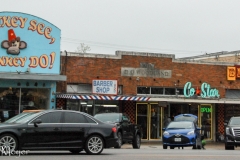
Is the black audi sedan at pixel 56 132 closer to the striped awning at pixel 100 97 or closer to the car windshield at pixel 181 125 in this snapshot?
the car windshield at pixel 181 125

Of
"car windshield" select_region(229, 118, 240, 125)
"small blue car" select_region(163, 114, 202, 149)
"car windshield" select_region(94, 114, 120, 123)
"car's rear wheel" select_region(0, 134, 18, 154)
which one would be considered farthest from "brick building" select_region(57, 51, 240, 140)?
"car's rear wheel" select_region(0, 134, 18, 154)

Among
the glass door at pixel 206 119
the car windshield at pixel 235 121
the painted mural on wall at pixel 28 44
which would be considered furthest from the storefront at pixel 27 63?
the glass door at pixel 206 119

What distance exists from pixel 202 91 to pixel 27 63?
43.2ft

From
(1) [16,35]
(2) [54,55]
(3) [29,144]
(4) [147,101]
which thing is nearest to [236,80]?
(4) [147,101]

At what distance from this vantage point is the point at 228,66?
40.7 meters

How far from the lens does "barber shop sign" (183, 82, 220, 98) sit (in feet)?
126

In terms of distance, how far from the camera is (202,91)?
3894 centimetres

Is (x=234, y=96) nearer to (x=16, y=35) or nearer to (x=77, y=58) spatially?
(x=77, y=58)

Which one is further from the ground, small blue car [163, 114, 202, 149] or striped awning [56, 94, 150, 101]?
striped awning [56, 94, 150, 101]

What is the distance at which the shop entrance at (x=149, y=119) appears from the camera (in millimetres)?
37562

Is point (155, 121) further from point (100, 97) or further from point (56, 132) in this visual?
point (56, 132)

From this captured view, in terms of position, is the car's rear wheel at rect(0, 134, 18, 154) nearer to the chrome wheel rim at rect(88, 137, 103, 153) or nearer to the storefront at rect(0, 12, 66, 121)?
the chrome wheel rim at rect(88, 137, 103, 153)

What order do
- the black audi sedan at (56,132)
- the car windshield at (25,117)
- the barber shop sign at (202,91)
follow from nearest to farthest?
the black audi sedan at (56,132) → the car windshield at (25,117) → the barber shop sign at (202,91)

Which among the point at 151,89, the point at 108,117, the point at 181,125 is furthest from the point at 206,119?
the point at 108,117
